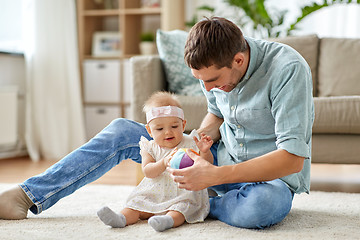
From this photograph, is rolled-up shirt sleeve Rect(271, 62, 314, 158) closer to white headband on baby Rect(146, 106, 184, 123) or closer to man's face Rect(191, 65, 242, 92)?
man's face Rect(191, 65, 242, 92)

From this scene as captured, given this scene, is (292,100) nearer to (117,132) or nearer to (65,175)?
(117,132)

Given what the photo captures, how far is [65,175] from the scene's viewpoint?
1624mm

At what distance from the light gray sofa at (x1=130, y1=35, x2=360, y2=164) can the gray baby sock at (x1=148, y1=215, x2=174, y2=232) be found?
40.9 inches

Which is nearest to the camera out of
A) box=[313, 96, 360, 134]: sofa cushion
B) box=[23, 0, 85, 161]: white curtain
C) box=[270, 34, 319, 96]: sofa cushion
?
box=[313, 96, 360, 134]: sofa cushion

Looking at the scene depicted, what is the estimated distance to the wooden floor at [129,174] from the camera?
8.80 ft

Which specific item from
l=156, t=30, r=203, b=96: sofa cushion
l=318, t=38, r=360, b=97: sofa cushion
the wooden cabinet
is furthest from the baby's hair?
the wooden cabinet

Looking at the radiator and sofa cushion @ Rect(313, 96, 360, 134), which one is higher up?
sofa cushion @ Rect(313, 96, 360, 134)

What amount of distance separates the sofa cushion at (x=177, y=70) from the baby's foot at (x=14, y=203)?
4.37ft

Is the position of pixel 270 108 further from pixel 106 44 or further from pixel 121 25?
pixel 106 44

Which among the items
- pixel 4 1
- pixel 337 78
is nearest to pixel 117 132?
pixel 337 78

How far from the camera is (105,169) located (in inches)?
67.4

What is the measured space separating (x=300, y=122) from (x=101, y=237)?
→ 64cm

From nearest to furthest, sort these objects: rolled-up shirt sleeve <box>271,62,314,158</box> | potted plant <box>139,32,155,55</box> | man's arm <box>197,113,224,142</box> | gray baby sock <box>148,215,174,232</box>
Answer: rolled-up shirt sleeve <box>271,62,314,158</box>
gray baby sock <box>148,215,174,232</box>
man's arm <box>197,113,224,142</box>
potted plant <box>139,32,155,55</box>

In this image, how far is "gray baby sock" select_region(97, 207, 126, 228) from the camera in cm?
147
